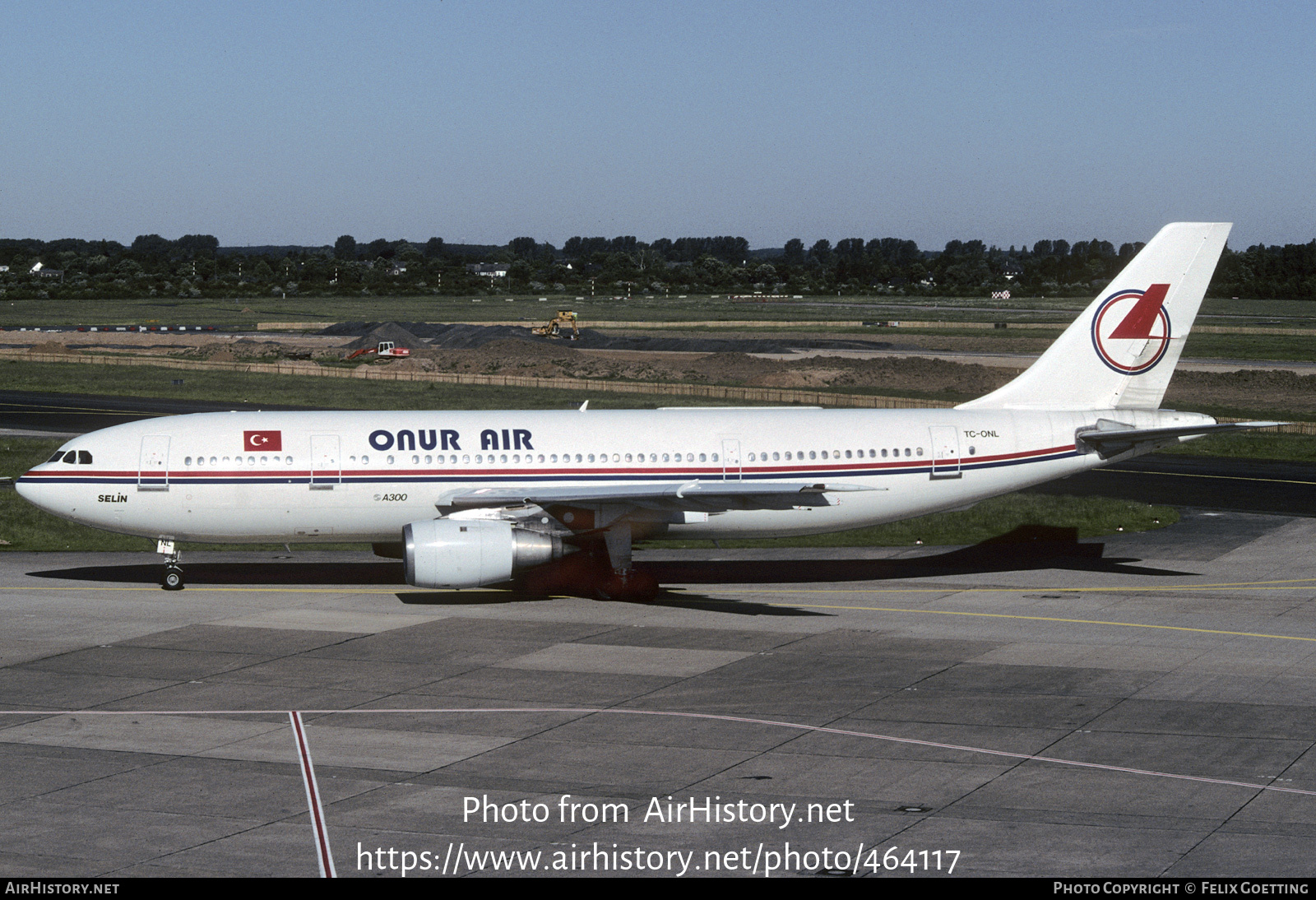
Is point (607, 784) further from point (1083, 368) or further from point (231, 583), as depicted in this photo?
point (1083, 368)

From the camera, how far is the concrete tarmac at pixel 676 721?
19234 mm

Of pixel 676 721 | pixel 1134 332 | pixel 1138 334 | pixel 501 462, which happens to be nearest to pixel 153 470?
pixel 501 462

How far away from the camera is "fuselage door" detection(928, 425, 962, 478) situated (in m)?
38.9

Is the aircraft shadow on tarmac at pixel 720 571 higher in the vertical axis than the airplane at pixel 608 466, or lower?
lower

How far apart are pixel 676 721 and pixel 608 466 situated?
13095 mm

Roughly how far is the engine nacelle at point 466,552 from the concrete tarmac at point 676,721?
51.3 inches

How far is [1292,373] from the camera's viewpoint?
103 m

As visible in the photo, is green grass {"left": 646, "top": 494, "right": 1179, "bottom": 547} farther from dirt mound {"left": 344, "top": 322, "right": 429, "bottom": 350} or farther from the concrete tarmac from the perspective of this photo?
dirt mound {"left": 344, "top": 322, "right": 429, "bottom": 350}

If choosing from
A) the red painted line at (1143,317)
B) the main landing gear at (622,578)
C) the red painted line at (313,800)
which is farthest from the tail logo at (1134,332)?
the red painted line at (313,800)

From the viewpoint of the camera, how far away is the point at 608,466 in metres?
37.8

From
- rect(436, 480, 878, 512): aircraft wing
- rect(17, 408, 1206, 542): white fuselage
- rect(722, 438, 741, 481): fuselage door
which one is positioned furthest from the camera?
rect(722, 438, 741, 481): fuselage door

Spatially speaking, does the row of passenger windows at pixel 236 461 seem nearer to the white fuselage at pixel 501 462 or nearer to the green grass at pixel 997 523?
the white fuselage at pixel 501 462

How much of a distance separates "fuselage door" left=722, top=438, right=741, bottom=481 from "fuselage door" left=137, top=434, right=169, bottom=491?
15.3 meters

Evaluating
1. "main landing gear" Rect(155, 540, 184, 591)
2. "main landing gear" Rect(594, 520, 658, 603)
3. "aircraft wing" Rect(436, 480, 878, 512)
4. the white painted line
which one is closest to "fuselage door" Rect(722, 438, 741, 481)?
"aircraft wing" Rect(436, 480, 878, 512)
